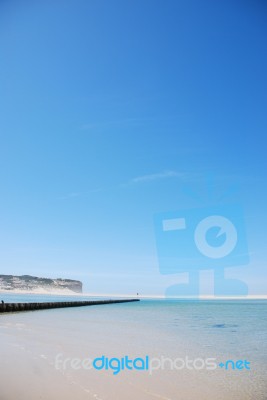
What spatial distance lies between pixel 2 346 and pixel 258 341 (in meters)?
14.6

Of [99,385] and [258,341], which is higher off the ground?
[99,385]

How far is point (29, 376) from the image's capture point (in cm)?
1001

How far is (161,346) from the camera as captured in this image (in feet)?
55.2

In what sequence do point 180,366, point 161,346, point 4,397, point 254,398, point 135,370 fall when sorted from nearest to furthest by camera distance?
1. point 4,397
2. point 254,398
3. point 135,370
4. point 180,366
5. point 161,346

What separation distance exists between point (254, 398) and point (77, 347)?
27.6ft

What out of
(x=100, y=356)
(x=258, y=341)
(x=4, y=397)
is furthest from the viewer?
(x=258, y=341)

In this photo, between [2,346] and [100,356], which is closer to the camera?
[100,356]

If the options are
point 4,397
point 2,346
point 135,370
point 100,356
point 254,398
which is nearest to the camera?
point 4,397

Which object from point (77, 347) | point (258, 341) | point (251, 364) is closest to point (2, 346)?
point (77, 347)

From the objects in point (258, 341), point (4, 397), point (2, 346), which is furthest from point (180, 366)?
point (258, 341)

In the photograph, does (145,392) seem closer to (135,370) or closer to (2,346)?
(135,370)

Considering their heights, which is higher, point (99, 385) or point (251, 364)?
point (99, 385)

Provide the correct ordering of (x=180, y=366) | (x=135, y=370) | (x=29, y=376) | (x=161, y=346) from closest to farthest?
(x=29, y=376) < (x=135, y=370) < (x=180, y=366) < (x=161, y=346)

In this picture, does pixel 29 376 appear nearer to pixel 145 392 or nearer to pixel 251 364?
pixel 145 392
